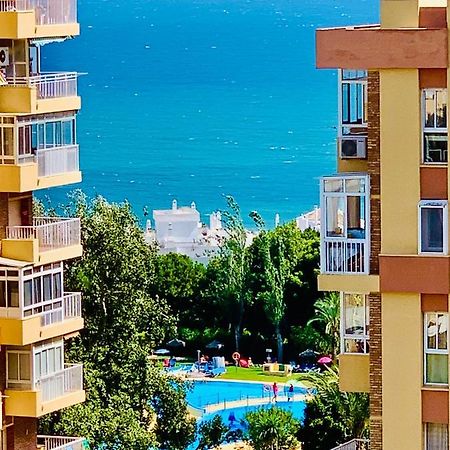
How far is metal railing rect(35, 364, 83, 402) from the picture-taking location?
1761cm

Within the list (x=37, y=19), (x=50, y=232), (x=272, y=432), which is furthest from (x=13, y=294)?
(x=272, y=432)

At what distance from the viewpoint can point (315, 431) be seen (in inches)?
1085

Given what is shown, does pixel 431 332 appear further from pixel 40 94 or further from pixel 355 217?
pixel 40 94

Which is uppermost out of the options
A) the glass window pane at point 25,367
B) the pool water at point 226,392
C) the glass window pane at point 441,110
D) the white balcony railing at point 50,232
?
the glass window pane at point 441,110

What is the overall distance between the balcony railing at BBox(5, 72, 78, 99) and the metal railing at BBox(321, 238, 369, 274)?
5.08 m

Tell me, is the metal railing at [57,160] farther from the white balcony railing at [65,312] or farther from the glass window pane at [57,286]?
the white balcony railing at [65,312]

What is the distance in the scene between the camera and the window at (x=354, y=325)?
42.8 feet

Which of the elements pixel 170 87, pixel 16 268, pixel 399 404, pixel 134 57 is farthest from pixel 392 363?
pixel 134 57

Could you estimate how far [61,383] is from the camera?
1791cm

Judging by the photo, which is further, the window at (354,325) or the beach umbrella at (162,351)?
the beach umbrella at (162,351)

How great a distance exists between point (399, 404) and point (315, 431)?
15026 millimetres

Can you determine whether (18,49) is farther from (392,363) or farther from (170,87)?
(170,87)

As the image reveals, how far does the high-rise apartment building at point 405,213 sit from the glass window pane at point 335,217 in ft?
0.66

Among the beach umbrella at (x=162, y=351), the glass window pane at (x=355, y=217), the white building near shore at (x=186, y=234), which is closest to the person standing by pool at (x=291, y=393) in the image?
the beach umbrella at (x=162, y=351)
